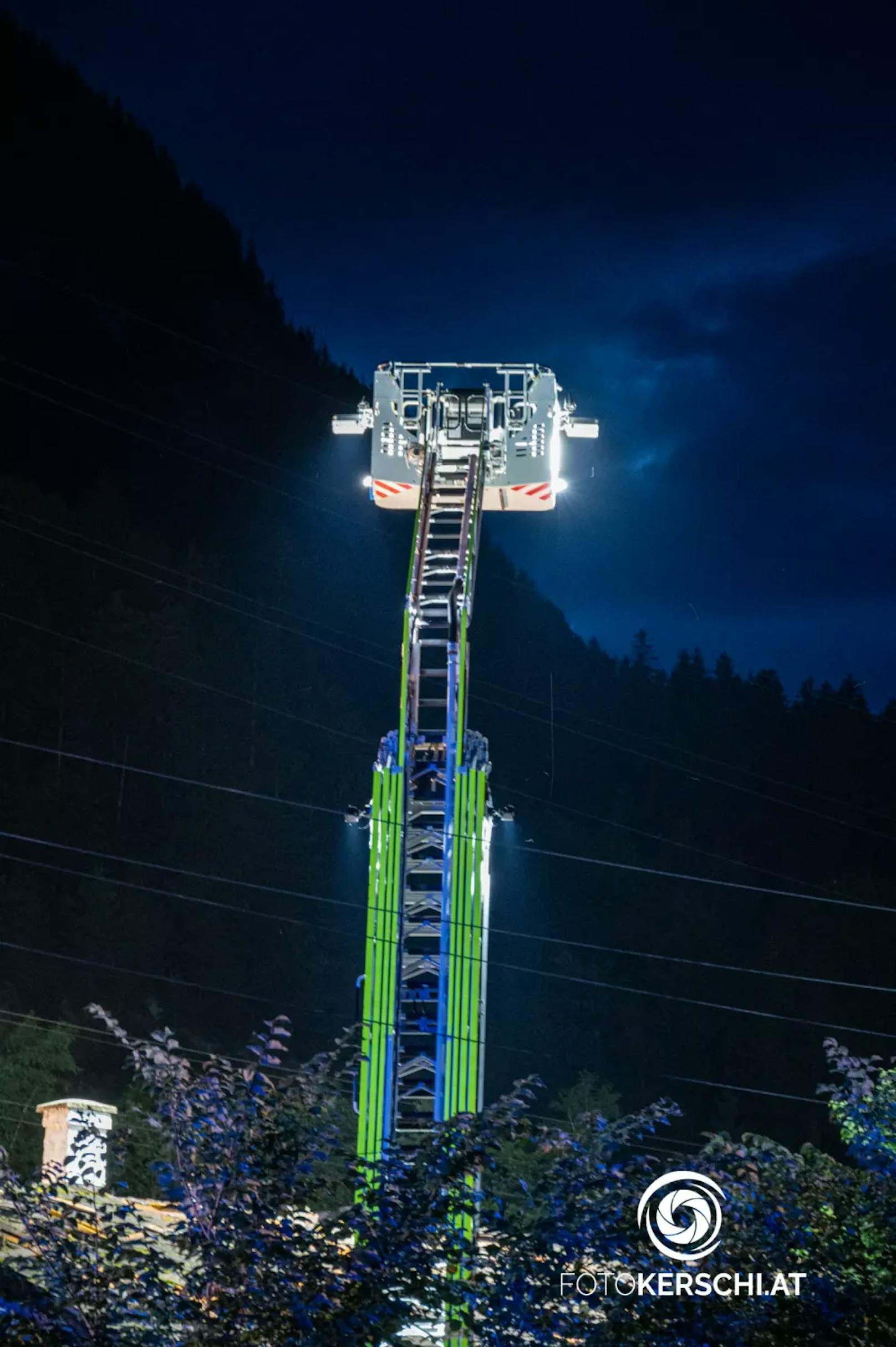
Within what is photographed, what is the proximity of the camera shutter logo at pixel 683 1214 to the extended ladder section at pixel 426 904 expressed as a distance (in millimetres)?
4455

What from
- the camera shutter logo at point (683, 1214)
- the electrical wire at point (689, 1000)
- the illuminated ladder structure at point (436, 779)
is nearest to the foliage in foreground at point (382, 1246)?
the camera shutter logo at point (683, 1214)

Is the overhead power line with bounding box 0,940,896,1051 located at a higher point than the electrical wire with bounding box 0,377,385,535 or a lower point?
lower

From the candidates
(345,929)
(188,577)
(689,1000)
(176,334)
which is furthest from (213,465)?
(689,1000)

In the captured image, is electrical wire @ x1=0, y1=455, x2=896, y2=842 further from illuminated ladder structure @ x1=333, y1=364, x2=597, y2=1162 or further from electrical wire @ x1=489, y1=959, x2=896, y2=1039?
illuminated ladder structure @ x1=333, y1=364, x2=597, y2=1162

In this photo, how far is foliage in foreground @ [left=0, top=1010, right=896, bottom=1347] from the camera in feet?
28.7

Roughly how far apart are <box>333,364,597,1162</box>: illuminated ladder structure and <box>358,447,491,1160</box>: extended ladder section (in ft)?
0.05

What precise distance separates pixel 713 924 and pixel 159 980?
759 inches

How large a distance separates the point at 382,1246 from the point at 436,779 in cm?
785

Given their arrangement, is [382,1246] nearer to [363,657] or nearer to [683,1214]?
Result: [683,1214]

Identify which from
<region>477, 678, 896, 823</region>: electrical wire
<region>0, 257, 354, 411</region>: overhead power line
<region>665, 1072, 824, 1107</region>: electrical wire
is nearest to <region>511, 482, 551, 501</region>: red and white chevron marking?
<region>665, 1072, 824, 1107</region>: electrical wire

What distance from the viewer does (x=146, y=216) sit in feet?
262

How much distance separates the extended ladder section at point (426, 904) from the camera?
14.9 m

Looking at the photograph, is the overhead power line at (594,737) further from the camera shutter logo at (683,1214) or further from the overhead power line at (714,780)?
the camera shutter logo at (683,1214)

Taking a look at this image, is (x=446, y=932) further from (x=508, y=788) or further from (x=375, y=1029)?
(x=508, y=788)
